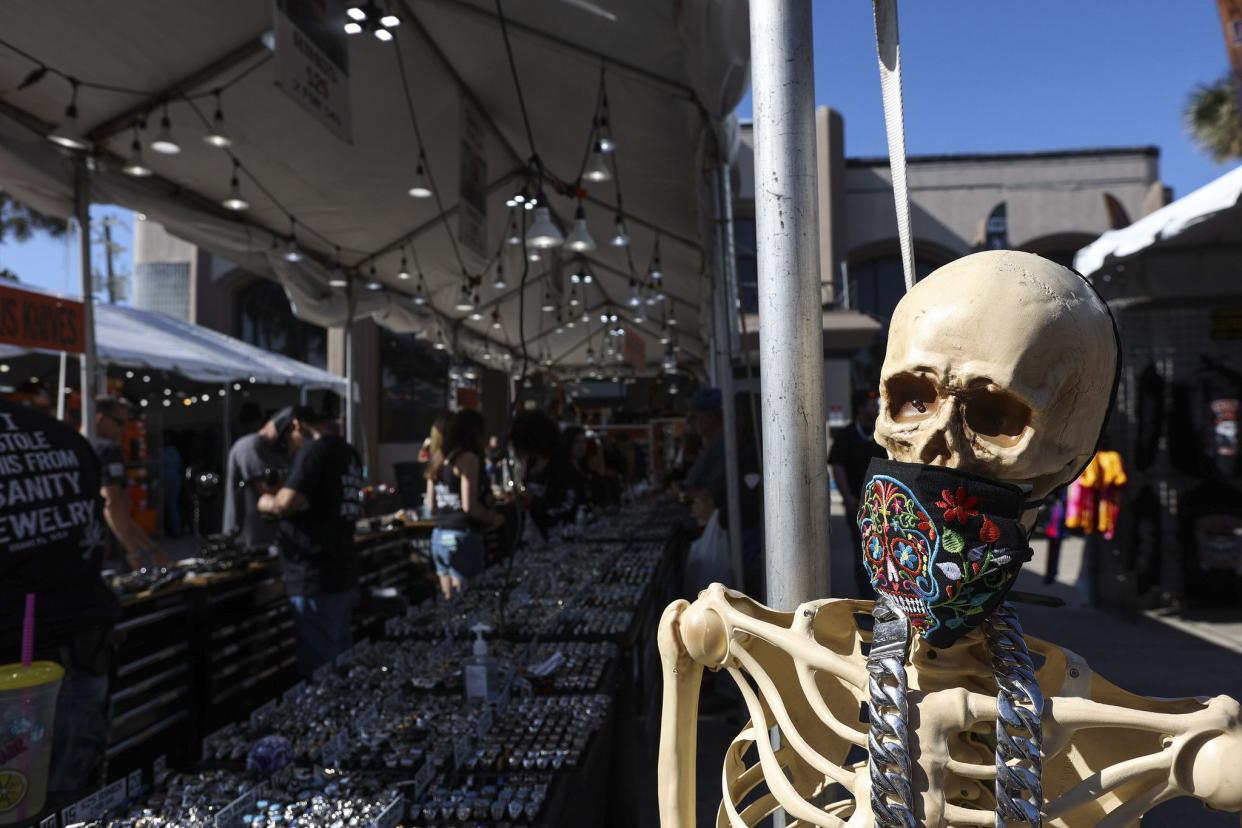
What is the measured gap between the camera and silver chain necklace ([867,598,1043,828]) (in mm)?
867

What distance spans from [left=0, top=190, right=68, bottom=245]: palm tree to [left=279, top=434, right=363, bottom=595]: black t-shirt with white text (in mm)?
23540

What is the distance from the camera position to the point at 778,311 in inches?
51.3

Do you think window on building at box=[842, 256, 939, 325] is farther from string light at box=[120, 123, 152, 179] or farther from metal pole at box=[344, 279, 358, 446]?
string light at box=[120, 123, 152, 179]

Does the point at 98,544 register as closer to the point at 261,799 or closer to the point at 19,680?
the point at 19,680

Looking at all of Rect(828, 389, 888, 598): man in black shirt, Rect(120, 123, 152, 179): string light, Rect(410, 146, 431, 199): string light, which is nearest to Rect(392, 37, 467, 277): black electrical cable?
Rect(410, 146, 431, 199): string light

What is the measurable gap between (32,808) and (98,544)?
143 cm

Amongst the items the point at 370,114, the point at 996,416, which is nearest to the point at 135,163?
the point at 370,114

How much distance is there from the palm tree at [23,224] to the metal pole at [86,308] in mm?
21015

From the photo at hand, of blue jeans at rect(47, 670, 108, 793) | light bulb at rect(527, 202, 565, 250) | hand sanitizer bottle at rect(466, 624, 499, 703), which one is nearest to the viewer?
hand sanitizer bottle at rect(466, 624, 499, 703)

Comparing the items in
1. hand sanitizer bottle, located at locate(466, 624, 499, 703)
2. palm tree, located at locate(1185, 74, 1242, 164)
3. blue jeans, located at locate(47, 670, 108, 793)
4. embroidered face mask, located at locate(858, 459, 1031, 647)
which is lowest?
blue jeans, located at locate(47, 670, 108, 793)

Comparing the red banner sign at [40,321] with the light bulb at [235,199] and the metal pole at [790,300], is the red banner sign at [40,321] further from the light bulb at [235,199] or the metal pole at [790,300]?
the metal pole at [790,300]

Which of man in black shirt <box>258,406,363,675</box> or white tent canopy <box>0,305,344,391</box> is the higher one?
white tent canopy <box>0,305,344,391</box>

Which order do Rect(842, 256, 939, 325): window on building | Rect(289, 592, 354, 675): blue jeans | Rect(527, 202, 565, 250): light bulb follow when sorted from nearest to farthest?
Rect(289, 592, 354, 675): blue jeans → Rect(527, 202, 565, 250): light bulb → Rect(842, 256, 939, 325): window on building

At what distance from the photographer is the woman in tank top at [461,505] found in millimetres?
4895
